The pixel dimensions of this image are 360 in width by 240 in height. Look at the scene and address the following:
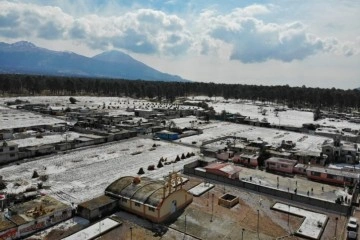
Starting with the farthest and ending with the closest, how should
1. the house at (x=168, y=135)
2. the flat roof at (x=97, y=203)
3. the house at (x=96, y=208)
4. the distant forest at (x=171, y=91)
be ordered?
1. the distant forest at (x=171, y=91)
2. the house at (x=168, y=135)
3. the flat roof at (x=97, y=203)
4. the house at (x=96, y=208)

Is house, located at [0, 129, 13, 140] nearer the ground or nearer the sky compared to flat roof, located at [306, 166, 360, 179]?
nearer the ground

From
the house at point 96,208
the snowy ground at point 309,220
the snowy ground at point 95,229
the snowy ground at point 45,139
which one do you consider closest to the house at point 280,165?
the snowy ground at point 309,220

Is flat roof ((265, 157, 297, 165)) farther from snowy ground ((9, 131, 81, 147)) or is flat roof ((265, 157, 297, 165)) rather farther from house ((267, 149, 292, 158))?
snowy ground ((9, 131, 81, 147))

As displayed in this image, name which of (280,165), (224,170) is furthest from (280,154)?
(224,170)

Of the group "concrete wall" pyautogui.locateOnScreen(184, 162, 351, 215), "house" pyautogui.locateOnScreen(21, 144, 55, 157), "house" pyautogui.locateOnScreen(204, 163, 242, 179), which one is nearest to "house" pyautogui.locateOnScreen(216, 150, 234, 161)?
"house" pyautogui.locateOnScreen(204, 163, 242, 179)

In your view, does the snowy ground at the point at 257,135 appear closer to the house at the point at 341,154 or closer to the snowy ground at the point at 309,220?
the house at the point at 341,154

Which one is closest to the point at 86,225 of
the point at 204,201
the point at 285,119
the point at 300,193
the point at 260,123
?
the point at 204,201

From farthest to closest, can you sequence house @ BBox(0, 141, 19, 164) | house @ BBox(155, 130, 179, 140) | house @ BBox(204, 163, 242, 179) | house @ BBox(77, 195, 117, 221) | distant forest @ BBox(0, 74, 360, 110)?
distant forest @ BBox(0, 74, 360, 110)
house @ BBox(155, 130, 179, 140)
house @ BBox(0, 141, 19, 164)
house @ BBox(204, 163, 242, 179)
house @ BBox(77, 195, 117, 221)
